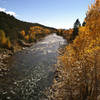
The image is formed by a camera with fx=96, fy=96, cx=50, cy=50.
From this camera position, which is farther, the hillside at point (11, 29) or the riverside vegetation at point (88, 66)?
the hillside at point (11, 29)

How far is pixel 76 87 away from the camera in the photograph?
9.45 meters

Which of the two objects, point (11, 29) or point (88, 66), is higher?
point (11, 29)

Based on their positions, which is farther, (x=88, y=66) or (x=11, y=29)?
(x=11, y=29)

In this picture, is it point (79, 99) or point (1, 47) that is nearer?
point (79, 99)

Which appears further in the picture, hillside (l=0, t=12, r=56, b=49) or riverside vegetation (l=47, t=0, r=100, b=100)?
hillside (l=0, t=12, r=56, b=49)

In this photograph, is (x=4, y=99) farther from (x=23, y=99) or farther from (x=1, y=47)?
(x=1, y=47)

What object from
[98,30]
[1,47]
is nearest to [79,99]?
[98,30]

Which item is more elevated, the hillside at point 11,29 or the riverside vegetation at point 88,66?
the hillside at point 11,29

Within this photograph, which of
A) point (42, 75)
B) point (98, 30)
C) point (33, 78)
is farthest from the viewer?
point (42, 75)

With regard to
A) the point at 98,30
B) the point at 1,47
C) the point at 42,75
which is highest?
the point at 98,30

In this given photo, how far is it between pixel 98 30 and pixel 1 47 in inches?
999

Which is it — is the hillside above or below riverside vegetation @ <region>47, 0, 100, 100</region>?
above

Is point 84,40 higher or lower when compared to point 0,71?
higher

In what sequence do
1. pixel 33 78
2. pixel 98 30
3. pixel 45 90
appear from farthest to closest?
pixel 33 78 < pixel 45 90 < pixel 98 30
